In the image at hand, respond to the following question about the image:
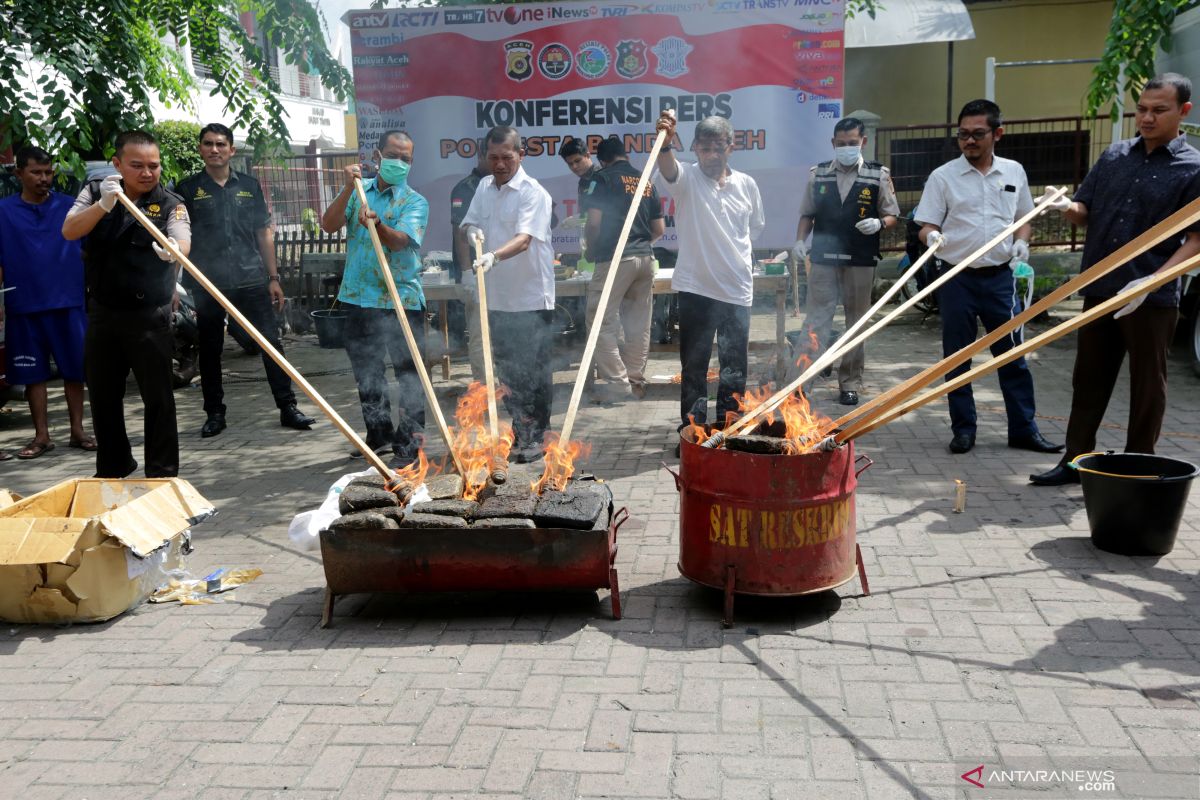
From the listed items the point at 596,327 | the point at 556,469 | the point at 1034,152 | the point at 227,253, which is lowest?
the point at 556,469

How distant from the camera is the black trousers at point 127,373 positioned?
5.64 meters

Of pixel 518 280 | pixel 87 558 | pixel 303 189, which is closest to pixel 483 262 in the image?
pixel 518 280

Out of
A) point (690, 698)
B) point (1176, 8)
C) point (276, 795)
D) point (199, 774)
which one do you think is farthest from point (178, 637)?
point (1176, 8)

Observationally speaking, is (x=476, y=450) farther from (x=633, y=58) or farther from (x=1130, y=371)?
(x=633, y=58)

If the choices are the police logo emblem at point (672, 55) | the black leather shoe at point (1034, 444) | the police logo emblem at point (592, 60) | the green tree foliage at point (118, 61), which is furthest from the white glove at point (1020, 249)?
the green tree foliage at point (118, 61)

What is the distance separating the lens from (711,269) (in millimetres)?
6246

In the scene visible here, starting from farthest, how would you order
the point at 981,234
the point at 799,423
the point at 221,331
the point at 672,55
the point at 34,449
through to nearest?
1. the point at 672,55
2. the point at 221,331
3. the point at 34,449
4. the point at 981,234
5. the point at 799,423

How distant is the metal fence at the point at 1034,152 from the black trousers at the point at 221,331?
9949 millimetres

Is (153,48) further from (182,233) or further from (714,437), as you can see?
(714,437)

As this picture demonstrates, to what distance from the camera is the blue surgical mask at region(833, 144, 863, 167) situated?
791 cm

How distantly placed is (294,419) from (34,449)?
186 cm

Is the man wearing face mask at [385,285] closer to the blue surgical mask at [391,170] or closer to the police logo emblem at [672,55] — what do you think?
the blue surgical mask at [391,170]

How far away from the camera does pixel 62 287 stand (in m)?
7.28

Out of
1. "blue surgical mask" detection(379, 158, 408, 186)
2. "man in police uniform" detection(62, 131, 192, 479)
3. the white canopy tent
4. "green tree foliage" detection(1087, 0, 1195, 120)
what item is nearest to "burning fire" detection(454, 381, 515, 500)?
"blue surgical mask" detection(379, 158, 408, 186)
